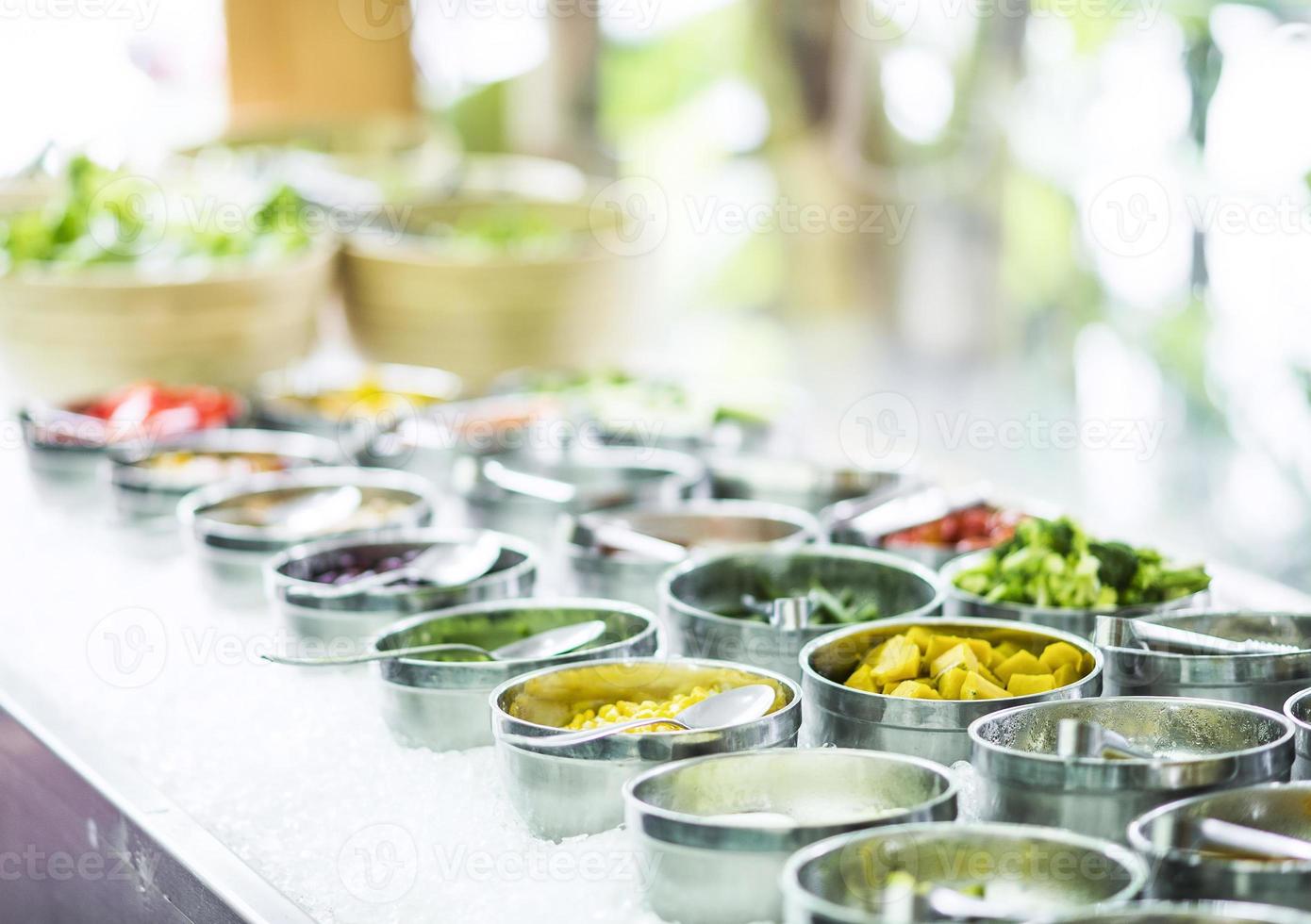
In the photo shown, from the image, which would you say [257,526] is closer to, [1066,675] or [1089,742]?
[1066,675]

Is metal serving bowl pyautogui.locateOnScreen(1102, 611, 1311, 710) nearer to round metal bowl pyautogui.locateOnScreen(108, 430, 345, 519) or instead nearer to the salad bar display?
the salad bar display

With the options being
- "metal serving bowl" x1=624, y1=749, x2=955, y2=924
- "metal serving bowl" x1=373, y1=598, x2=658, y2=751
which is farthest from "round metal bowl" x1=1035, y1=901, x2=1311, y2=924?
"metal serving bowl" x1=373, y1=598, x2=658, y2=751

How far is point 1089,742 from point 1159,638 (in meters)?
0.31

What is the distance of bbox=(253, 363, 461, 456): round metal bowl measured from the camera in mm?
2484

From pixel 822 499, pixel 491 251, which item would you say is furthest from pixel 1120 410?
pixel 822 499

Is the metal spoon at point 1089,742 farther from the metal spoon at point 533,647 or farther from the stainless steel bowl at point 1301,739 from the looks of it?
the metal spoon at point 533,647

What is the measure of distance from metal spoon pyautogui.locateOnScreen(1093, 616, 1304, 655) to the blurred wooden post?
3264 millimetres

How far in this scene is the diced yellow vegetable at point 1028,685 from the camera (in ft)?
4.38

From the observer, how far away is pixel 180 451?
236cm

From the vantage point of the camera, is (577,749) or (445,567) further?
(445,567)

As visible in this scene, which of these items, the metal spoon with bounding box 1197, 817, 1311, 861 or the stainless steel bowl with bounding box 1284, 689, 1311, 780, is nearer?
the metal spoon with bounding box 1197, 817, 1311, 861

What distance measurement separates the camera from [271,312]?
277 cm

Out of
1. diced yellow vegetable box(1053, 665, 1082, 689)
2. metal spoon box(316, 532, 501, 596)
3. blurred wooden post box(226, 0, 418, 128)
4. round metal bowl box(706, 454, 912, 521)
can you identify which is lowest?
diced yellow vegetable box(1053, 665, 1082, 689)

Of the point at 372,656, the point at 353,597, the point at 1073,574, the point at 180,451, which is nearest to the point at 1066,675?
the point at 1073,574
